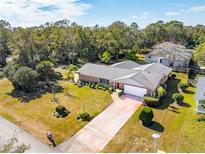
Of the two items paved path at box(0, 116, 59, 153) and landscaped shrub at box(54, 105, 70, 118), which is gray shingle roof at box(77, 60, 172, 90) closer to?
landscaped shrub at box(54, 105, 70, 118)

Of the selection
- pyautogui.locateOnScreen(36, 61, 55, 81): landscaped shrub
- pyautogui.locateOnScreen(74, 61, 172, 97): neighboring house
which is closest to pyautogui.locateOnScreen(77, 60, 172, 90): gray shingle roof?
pyautogui.locateOnScreen(74, 61, 172, 97): neighboring house

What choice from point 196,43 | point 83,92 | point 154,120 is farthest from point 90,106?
point 196,43

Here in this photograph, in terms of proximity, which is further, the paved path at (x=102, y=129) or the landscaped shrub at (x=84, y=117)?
the landscaped shrub at (x=84, y=117)

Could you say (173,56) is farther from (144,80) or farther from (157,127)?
(157,127)

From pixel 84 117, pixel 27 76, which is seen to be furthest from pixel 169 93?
pixel 27 76

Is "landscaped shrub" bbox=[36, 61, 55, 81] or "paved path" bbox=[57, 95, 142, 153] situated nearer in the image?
"paved path" bbox=[57, 95, 142, 153]

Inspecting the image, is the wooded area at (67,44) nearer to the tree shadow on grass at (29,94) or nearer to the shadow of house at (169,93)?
the tree shadow on grass at (29,94)

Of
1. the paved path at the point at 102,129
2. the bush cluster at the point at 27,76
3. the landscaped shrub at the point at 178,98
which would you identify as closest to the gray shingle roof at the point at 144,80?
the paved path at the point at 102,129
